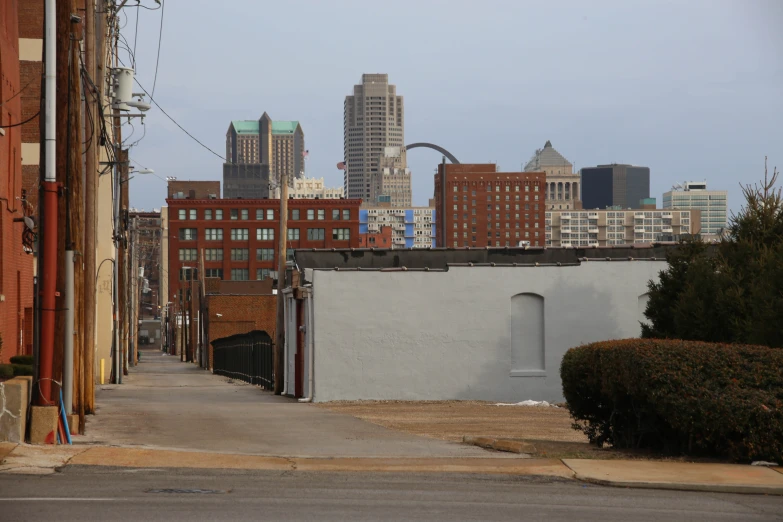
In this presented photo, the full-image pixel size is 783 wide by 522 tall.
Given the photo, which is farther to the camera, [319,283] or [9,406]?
[319,283]

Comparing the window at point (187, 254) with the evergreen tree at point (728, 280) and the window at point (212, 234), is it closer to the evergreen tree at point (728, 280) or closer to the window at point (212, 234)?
the window at point (212, 234)

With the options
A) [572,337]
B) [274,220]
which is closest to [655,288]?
[572,337]

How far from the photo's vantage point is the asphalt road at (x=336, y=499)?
966cm

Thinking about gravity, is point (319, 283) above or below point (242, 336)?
above

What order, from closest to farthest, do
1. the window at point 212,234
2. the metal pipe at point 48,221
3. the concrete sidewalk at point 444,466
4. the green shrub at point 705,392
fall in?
the concrete sidewalk at point 444,466 < the green shrub at point 705,392 < the metal pipe at point 48,221 < the window at point 212,234

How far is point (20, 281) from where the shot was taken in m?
28.6

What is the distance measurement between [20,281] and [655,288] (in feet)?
58.2

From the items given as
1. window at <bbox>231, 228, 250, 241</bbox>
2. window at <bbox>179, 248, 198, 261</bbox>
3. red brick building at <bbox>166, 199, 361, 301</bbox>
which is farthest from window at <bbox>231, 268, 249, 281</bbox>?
window at <bbox>179, 248, 198, 261</bbox>

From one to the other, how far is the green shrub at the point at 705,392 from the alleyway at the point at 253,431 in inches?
Answer: 92.3

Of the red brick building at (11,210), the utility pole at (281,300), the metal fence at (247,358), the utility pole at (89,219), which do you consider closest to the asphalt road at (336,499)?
the utility pole at (89,219)

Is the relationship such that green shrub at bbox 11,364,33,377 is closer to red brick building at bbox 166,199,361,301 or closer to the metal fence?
the metal fence

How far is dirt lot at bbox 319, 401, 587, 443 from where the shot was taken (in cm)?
1869

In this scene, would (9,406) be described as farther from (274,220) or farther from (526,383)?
(274,220)

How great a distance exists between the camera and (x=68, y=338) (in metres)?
15.3
